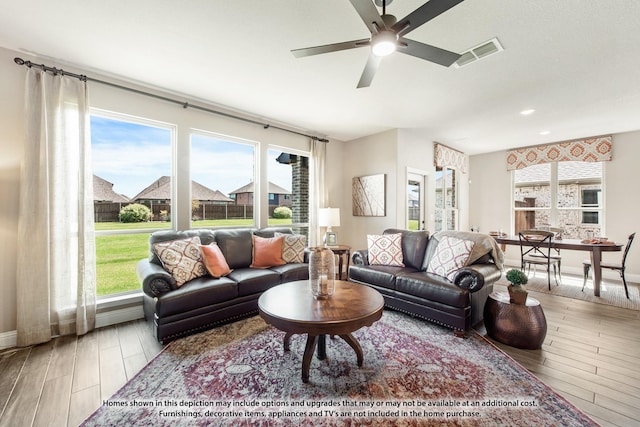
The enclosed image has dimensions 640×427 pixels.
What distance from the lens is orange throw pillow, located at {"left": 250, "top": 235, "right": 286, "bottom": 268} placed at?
11.1 feet

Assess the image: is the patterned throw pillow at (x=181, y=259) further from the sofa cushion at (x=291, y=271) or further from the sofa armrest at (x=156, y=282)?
the sofa cushion at (x=291, y=271)

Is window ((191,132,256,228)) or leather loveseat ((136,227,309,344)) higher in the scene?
window ((191,132,256,228))

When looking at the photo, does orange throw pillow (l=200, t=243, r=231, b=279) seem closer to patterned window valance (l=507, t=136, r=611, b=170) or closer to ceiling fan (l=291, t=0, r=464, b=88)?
ceiling fan (l=291, t=0, r=464, b=88)

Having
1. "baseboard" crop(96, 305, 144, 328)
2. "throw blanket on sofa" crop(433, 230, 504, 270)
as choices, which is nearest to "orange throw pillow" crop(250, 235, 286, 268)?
"baseboard" crop(96, 305, 144, 328)

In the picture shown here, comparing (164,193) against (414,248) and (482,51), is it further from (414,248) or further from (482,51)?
(482,51)

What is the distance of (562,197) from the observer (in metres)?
5.32

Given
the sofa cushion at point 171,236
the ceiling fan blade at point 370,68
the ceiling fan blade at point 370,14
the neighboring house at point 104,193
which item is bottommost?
the sofa cushion at point 171,236

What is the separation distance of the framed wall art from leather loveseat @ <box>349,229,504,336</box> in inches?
46.0

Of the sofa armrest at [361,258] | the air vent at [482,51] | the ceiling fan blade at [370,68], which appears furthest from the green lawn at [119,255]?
the air vent at [482,51]

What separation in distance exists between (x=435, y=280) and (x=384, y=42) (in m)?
2.28

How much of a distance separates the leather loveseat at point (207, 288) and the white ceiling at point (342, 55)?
191cm

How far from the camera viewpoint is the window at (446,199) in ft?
18.1

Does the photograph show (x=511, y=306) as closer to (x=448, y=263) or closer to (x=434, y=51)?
(x=448, y=263)

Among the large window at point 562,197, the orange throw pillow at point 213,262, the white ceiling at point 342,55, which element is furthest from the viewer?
the large window at point 562,197
